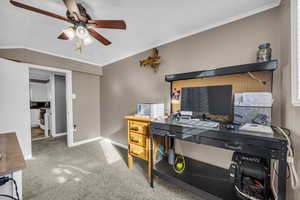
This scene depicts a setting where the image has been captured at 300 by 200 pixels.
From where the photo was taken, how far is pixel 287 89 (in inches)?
44.4

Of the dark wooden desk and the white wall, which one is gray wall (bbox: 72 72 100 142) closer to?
the white wall

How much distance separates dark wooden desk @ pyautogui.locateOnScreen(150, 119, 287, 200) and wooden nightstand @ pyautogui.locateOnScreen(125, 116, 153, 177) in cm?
20

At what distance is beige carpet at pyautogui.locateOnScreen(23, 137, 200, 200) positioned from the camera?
59.1 inches

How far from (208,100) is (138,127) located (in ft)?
3.66

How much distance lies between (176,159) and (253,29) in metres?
2.02

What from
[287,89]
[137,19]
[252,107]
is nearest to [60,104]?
[137,19]

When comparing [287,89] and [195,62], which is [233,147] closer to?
[287,89]

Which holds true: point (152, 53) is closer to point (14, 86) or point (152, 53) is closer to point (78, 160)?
point (78, 160)

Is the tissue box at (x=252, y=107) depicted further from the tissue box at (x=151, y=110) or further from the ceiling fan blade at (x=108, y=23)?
the ceiling fan blade at (x=108, y=23)

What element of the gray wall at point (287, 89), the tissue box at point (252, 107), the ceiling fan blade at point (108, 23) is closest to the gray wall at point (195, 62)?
the gray wall at point (287, 89)

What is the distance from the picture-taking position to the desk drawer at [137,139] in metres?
1.85

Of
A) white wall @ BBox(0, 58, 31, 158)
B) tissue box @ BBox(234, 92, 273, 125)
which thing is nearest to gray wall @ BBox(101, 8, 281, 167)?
tissue box @ BBox(234, 92, 273, 125)

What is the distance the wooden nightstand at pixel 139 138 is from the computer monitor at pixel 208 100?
647mm

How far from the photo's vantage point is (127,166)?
2154mm
